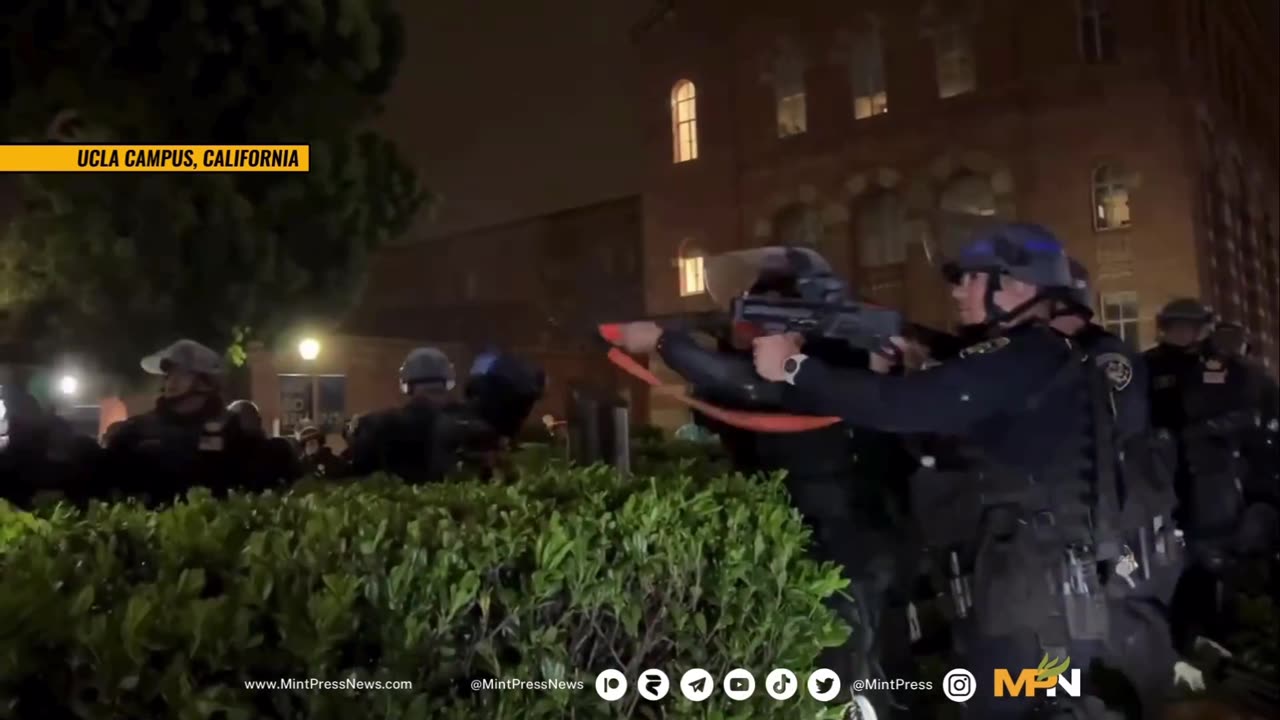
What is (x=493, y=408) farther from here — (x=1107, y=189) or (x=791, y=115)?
(x=791, y=115)

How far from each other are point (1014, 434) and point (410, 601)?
1.67 meters

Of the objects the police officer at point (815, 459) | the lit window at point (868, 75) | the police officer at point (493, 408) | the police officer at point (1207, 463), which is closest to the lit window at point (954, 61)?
the lit window at point (868, 75)

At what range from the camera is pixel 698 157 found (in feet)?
33.5

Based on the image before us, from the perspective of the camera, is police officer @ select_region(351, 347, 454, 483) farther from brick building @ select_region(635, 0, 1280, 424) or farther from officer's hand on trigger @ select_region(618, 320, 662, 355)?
brick building @ select_region(635, 0, 1280, 424)

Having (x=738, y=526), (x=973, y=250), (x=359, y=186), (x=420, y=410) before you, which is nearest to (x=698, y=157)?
(x=359, y=186)

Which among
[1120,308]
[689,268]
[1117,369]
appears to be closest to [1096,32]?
[1120,308]

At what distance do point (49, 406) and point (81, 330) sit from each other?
44cm

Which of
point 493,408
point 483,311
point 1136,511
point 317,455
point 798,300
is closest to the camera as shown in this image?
point 798,300

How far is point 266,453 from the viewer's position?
4.32 meters

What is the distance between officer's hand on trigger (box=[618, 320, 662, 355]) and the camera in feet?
9.47

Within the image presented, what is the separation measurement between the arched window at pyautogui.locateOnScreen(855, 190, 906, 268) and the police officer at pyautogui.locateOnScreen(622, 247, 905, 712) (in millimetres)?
4244

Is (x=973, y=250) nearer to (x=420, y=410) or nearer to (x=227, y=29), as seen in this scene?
(x=420, y=410)

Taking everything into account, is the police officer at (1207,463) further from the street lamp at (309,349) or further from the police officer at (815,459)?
the street lamp at (309,349)

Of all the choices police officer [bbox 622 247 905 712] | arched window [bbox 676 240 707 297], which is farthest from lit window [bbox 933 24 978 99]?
police officer [bbox 622 247 905 712]
